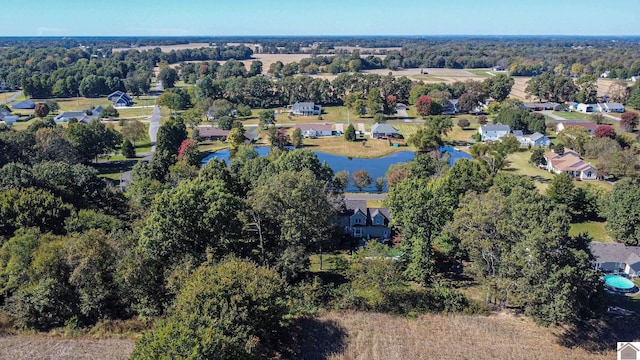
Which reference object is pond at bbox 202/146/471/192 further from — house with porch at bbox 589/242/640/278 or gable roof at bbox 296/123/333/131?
house with porch at bbox 589/242/640/278

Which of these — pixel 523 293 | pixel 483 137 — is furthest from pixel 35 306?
pixel 483 137

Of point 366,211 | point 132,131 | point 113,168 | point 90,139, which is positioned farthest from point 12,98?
point 366,211

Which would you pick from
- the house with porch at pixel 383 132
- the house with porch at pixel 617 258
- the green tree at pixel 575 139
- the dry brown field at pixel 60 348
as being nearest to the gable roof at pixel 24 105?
the house with porch at pixel 383 132

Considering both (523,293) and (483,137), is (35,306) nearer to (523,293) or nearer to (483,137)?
(523,293)

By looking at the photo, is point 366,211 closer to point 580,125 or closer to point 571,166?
point 571,166

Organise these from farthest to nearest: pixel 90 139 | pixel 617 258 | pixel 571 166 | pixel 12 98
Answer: pixel 12 98 → pixel 90 139 → pixel 571 166 → pixel 617 258

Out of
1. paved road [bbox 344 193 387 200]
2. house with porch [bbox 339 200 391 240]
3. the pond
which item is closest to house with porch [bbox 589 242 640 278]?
house with porch [bbox 339 200 391 240]

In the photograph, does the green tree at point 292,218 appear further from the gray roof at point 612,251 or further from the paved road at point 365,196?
the gray roof at point 612,251
